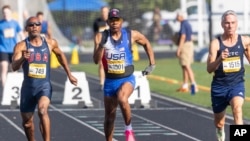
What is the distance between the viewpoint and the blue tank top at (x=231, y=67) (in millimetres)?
13805

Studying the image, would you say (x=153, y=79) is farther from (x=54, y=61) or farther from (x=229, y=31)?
(x=229, y=31)

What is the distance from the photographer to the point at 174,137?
55.3ft

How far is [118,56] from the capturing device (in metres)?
14.9

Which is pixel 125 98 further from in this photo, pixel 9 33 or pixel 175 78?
pixel 175 78

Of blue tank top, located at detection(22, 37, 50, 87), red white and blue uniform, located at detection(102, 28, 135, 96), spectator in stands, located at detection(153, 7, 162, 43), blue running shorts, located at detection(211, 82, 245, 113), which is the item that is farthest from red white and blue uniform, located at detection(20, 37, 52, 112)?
spectator in stands, located at detection(153, 7, 162, 43)

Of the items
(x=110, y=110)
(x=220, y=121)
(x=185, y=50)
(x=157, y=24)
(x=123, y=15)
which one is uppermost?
(x=110, y=110)

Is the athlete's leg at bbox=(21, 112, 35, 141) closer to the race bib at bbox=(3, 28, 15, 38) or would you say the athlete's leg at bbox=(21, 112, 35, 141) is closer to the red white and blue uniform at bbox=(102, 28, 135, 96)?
the red white and blue uniform at bbox=(102, 28, 135, 96)

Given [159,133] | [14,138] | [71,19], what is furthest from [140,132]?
[71,19]

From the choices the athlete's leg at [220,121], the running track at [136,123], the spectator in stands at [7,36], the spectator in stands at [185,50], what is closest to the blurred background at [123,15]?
the spectator in stands at [7,36]

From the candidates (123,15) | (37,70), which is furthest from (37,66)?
(123,15)

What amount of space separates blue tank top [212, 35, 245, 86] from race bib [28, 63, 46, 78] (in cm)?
248

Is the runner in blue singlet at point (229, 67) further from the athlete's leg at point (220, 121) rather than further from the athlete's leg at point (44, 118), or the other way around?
the athlete's leg at point (44, 118)

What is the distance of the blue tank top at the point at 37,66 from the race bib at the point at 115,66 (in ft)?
3.05

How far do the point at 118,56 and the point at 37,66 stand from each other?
47.7 inches
